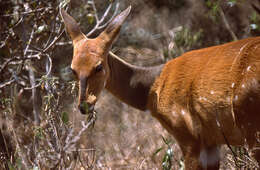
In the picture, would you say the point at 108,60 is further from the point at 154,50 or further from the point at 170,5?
the point at 170,5

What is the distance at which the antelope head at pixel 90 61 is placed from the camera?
5082 mm

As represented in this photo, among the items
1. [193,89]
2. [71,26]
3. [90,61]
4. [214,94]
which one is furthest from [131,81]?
[214,94]

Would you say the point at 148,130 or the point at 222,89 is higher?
the point at 222,89

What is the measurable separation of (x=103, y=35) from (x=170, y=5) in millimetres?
6760

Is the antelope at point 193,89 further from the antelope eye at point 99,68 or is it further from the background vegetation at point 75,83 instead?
the background vegetation at point 75,83

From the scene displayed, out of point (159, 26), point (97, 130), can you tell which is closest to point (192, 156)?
point (97, 130)

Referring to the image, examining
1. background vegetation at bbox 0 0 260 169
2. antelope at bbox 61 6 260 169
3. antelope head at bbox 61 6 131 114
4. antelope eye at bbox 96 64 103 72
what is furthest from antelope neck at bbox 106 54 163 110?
background vegetation at bbox 0 0 260 169

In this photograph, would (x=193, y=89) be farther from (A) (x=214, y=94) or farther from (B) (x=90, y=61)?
(B) (x=90, y=61)

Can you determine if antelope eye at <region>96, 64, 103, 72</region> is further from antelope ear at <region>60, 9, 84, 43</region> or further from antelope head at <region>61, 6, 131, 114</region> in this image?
antelope ear at <region>60, 9, 84, 43</region>

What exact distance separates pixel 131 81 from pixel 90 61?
0.91 meters

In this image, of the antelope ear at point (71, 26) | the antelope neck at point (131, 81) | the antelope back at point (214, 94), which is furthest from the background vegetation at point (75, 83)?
the antelope neck at point (131, 81)

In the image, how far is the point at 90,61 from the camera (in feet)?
17.1

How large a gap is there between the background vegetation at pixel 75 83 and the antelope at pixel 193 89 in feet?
0.74

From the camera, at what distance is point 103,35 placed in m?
5.55
